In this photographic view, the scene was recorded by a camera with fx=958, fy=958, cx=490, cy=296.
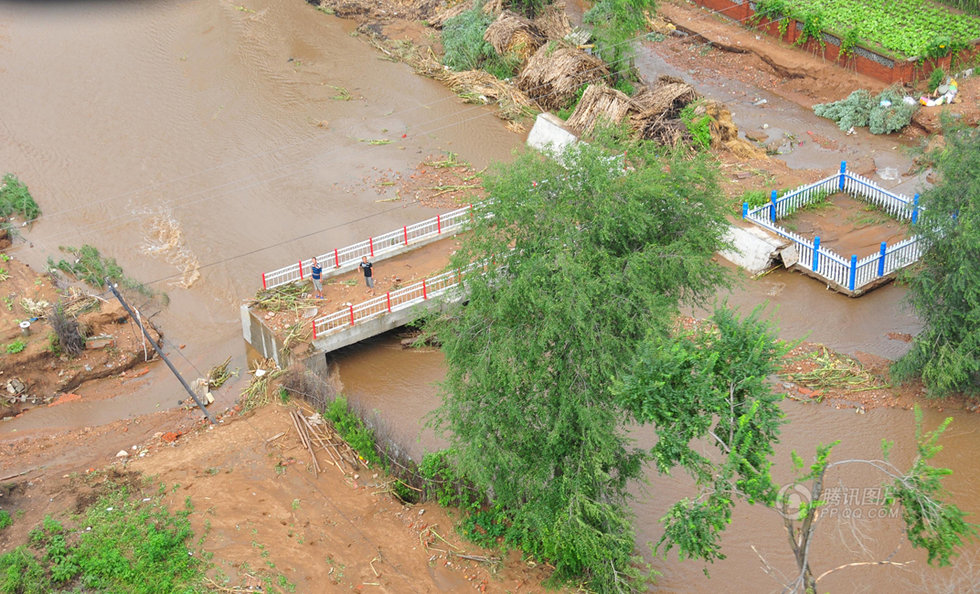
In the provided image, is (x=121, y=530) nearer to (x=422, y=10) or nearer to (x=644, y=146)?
(x=644, y=146)

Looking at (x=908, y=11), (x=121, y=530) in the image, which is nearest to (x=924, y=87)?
(x=908, y=11)

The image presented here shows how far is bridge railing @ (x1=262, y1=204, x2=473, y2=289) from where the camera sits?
23016mm

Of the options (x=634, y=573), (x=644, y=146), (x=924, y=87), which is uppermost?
(x=644, y=146)

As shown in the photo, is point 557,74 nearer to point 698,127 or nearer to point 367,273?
Answer: point 698,127

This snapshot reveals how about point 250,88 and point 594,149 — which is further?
point 250,88

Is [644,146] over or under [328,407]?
over

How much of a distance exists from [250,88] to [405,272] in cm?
1440

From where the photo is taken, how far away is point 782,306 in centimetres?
2308

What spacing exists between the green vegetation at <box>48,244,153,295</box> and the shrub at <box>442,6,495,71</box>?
15.1m

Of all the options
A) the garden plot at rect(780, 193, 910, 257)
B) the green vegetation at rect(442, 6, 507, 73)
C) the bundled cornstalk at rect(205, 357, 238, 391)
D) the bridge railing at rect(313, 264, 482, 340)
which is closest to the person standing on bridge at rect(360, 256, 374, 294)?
the bridge railing at rect(313, 264, 482, 340)

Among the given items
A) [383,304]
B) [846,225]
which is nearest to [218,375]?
[383,304]

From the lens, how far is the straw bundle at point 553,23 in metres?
34.5

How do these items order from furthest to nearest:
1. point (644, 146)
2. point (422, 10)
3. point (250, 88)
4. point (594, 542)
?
point (422, 10) < point (250, 88) < point (644, 146) < point (594, 542)

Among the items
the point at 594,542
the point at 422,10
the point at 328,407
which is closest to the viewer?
the point at 594,542
